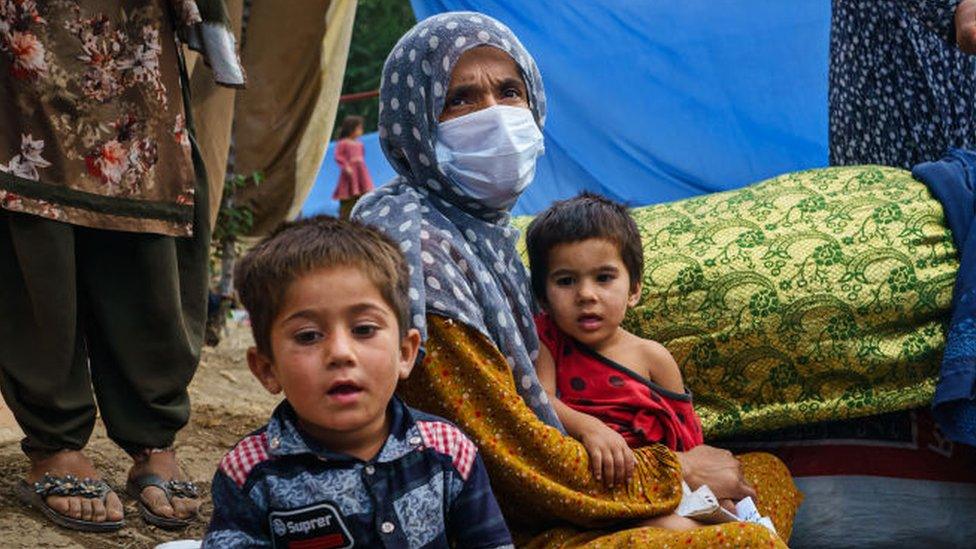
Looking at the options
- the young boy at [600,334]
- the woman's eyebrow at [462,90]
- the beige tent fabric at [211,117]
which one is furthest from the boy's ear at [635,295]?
the beige tent fabric at [211,117]

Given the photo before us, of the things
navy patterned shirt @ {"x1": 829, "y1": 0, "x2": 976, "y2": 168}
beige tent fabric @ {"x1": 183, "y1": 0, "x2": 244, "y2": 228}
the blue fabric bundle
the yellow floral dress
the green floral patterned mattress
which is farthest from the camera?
beige tent fabric @ {"x1": 183, "y1": 0, "x2": 244, "y2": 228}

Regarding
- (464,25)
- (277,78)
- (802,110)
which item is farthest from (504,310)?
(277,78)

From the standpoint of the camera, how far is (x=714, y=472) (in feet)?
9.67

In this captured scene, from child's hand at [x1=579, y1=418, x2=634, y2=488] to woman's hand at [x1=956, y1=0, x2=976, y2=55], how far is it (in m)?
1.42

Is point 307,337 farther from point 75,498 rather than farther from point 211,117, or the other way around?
point 211,117

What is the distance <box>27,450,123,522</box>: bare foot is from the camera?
323cm

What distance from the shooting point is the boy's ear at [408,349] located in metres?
2.40

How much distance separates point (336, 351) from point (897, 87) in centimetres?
233

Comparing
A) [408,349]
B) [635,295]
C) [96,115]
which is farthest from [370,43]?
[408,349]

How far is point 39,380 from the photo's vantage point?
3.23 meters

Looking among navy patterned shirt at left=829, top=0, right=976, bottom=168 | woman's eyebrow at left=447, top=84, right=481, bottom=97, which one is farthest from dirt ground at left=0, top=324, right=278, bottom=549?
navy patterned shirt at left=829, top=0, right=976, bottom=168

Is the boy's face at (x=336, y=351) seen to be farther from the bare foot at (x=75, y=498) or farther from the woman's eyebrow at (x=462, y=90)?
the bare foot at (x=75, y=498)

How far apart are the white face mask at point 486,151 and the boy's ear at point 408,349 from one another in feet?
1.66

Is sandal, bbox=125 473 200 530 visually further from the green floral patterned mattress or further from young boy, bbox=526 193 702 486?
the green floral patterned mattress
